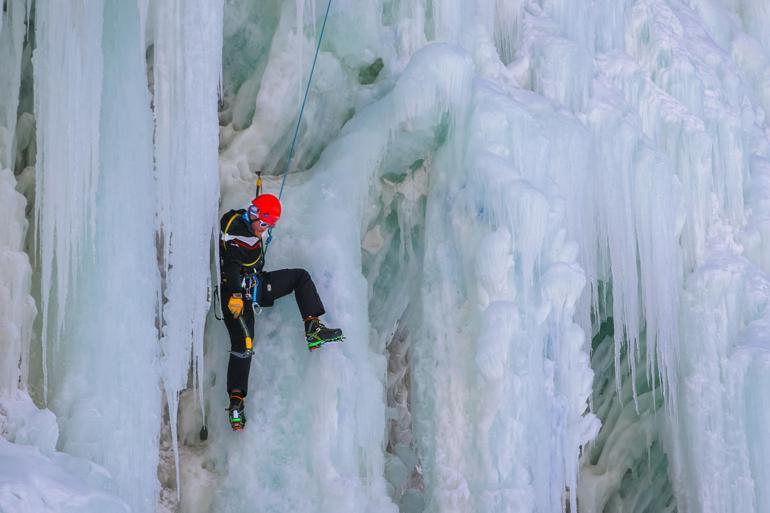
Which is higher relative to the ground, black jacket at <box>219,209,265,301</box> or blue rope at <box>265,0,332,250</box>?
blue rope at <box>265,0,332,250</box>

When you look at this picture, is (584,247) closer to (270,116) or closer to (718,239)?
(718,239)

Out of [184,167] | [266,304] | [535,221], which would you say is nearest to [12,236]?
[184,167]

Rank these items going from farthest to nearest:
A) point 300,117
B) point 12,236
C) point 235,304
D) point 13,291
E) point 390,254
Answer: point 390,254
point 300,117
point 235,304
point 12,236
point 13,291

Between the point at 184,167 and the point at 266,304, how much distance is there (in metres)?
0.95

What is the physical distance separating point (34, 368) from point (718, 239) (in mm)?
5316

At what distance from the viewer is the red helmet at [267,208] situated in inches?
244

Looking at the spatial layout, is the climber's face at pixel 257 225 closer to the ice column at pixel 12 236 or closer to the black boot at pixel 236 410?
the black boot at pixel 236 410

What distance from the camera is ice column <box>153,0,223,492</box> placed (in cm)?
604

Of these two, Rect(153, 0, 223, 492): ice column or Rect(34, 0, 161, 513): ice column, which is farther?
Result: Rect(153, 0, 223, 492): ice column

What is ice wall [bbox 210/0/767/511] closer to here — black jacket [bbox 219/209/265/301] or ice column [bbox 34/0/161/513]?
black jacket [bbox 219/209/265/301]

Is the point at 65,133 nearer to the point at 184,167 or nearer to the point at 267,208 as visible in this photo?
the point at 184,167

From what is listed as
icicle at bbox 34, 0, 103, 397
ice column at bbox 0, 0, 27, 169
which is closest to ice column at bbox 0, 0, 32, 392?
ice column at bbox 0, 0, 27, 169

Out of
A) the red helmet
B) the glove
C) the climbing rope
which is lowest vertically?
the glove

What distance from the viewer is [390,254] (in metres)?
7.69
